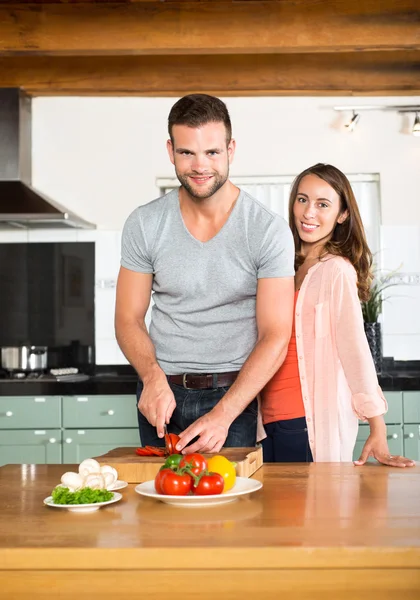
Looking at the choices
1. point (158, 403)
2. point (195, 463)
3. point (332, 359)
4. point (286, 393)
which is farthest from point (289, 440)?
point (195, 463)

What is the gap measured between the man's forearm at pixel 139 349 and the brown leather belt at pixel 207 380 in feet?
0.39

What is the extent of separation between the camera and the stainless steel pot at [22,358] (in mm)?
4895

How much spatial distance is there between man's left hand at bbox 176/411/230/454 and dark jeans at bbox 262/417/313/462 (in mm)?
401

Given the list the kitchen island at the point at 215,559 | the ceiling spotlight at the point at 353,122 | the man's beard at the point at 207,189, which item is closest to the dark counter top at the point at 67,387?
the ceiling spotlight at the point at 353,122

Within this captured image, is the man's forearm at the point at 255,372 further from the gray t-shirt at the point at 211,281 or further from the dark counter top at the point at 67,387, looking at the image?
the dark counter top at the point at 67,387

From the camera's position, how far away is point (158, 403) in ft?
7.23

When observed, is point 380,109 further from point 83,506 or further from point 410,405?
point 83,506

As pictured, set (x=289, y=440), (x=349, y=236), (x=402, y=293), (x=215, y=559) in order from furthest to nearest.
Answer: (x=402, y=293)
(x=349, y=236)
(x=289, y=440)
(x=215, y=559)

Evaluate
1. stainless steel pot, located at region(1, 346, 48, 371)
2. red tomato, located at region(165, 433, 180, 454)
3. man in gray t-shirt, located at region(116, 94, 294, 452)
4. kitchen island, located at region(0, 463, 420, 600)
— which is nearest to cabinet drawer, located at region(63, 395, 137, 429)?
stainless steel pot, located at region(1, 346, 48, 371)

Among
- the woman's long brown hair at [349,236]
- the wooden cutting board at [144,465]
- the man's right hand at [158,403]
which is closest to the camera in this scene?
the wooden cutting board at [144,465]

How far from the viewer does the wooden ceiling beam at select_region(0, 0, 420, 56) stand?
399 centimetres

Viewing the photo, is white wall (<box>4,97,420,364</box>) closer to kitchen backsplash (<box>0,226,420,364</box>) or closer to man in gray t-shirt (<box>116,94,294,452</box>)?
kitchen backsplash (<box>0,226,420,364</box>)

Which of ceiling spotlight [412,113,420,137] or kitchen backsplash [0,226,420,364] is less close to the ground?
ceiling spotlight [412,113,420,137]

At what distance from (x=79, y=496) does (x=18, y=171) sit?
137 inches
